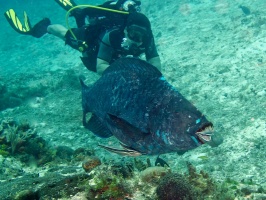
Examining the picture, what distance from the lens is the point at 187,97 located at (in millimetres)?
7977

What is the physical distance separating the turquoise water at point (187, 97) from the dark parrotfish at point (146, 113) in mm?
1210

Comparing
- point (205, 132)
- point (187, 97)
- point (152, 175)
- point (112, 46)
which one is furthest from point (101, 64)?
point (205, 132)

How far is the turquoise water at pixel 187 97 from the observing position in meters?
3.40

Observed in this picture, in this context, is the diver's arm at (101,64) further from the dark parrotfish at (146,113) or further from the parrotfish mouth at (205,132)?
the parrotfish mouth at (205,132)

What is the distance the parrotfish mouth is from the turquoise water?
1508 millimetres

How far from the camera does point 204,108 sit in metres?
7.26

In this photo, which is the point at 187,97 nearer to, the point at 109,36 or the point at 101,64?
the point at 101,64

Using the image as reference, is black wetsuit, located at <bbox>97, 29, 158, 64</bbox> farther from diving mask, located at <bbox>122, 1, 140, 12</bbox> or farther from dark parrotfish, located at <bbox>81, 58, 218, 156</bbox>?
dark parrotfish, located at <bbox>81, 58, 218, 156</bbox>

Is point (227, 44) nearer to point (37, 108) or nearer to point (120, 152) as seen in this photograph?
point (37, 108)

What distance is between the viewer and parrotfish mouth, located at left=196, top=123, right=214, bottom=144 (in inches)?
48.1

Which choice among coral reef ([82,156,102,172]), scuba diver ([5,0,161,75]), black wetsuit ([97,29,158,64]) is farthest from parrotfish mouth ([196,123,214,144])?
black wetsuit ([97,29,158,64])

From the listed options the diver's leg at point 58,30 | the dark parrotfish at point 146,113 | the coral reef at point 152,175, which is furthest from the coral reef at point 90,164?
the diver's leg at point 58,30

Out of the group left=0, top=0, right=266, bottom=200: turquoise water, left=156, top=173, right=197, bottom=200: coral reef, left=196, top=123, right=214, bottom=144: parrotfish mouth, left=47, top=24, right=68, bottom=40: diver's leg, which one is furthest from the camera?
left=47, top=24, right=68, bottom=40: diver's leg

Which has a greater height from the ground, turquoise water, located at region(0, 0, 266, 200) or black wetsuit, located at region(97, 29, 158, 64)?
black wetsuit, located at region(97, 29, 158, 64)
